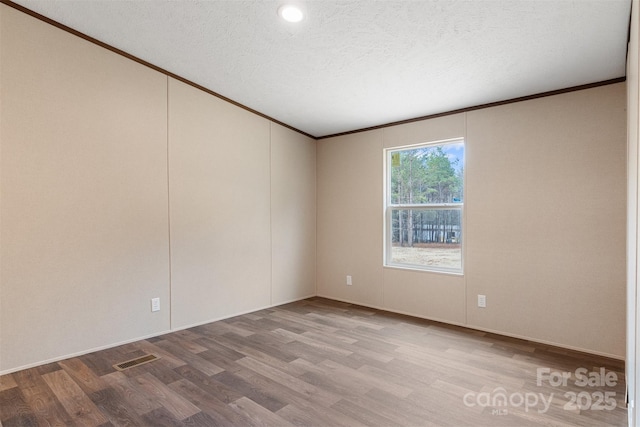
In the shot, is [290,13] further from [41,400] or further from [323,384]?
[41,400]

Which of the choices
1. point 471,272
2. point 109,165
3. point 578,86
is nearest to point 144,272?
point 109,165

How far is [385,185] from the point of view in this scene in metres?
4.34

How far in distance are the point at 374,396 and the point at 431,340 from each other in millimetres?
1233

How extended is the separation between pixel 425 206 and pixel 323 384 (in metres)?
2.45

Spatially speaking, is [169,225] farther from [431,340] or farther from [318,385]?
[431,340]

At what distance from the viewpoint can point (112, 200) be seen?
2965mm

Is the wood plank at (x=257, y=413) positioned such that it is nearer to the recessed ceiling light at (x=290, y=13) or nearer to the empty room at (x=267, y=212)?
the empty room at (x=267, y=212)

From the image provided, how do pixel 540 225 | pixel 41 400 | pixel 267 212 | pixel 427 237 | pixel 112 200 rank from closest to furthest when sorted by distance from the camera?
pixel 41 400
pixel 112 200
pixel 540 225
pixel 427 237
pixel 267 212

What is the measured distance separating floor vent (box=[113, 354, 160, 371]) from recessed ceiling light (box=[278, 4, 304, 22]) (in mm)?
2865

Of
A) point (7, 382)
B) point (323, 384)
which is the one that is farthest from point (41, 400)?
point (323, 384)

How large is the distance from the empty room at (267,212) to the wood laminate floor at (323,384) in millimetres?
20

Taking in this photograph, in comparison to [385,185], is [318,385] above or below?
below

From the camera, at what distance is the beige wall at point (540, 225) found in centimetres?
283

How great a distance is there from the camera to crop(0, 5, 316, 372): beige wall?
2484 millimetres
